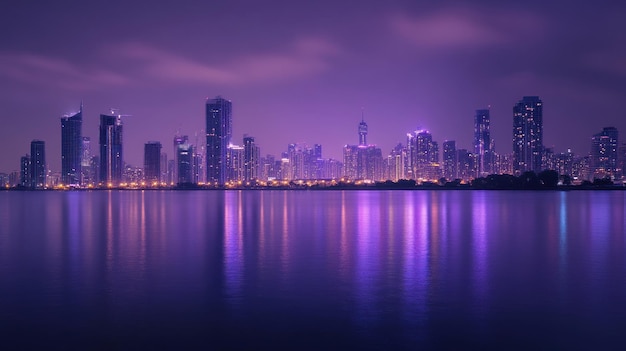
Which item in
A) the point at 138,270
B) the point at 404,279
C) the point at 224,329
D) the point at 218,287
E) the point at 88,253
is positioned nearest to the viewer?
the point at 224,329

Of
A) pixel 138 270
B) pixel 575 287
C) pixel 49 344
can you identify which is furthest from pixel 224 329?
pixel 575 287

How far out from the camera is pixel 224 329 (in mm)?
13906

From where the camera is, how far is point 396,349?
12375 millimetres

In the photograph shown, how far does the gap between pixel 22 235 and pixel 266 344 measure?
32478 millimetres

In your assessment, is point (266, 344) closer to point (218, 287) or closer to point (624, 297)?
point (218, 287)

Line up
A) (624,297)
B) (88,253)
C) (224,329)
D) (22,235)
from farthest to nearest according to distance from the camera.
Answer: (22,235) < (88,253) < (624,297) < (224,329)

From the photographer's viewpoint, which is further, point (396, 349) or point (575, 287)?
point (575, 287)

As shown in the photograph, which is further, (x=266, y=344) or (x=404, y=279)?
(x=404, y=279)

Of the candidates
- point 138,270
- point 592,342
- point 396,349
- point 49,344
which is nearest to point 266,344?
point 396,349

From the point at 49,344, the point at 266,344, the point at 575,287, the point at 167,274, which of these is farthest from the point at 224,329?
the point at 575,287

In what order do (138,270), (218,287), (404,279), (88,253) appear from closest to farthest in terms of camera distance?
(218,287) → (404,279) → (138,270) → (88,253)

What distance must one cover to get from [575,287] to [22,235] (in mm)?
36313

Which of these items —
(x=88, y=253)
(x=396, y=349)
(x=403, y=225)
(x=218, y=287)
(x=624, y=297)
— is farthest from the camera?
(x=403, y=225)

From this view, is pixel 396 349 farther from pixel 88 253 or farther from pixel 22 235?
pixel 22 235
